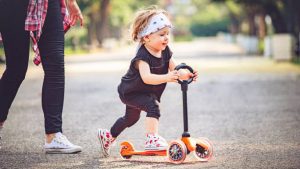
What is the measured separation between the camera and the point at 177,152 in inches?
187

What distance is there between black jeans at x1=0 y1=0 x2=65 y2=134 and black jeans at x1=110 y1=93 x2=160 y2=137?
0.51m

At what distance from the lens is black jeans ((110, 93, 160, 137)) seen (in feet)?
16.6

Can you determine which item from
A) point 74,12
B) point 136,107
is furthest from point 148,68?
point 74,12

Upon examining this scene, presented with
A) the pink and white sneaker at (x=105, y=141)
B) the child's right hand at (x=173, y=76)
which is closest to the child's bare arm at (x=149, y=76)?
Result: the child's right hand at (x=173, y=76)

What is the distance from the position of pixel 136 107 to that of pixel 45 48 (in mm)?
934

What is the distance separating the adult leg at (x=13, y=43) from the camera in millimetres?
5586

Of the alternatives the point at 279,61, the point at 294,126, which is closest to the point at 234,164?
the point at 294,126

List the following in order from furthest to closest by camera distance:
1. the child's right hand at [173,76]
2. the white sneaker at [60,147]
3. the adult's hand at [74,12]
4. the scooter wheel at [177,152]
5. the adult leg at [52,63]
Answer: the adult's hand at [74,12] → the adult leg at [52,63] → the white sneaker at [60,147] → the child's right hand at [173,76] → the scooter wheel at [177,152]

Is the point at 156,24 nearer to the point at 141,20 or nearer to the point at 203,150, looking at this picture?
the point at 141,20

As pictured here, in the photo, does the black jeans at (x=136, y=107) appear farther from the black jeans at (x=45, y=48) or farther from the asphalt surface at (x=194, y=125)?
the black jeans at (x=45, y=48)

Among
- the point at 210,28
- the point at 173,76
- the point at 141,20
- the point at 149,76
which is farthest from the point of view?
the point at 210,28

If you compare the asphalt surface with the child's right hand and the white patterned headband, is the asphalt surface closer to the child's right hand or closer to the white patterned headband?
the child's right hand

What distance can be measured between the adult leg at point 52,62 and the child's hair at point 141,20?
666 millimetres

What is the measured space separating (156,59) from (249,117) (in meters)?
3.03
